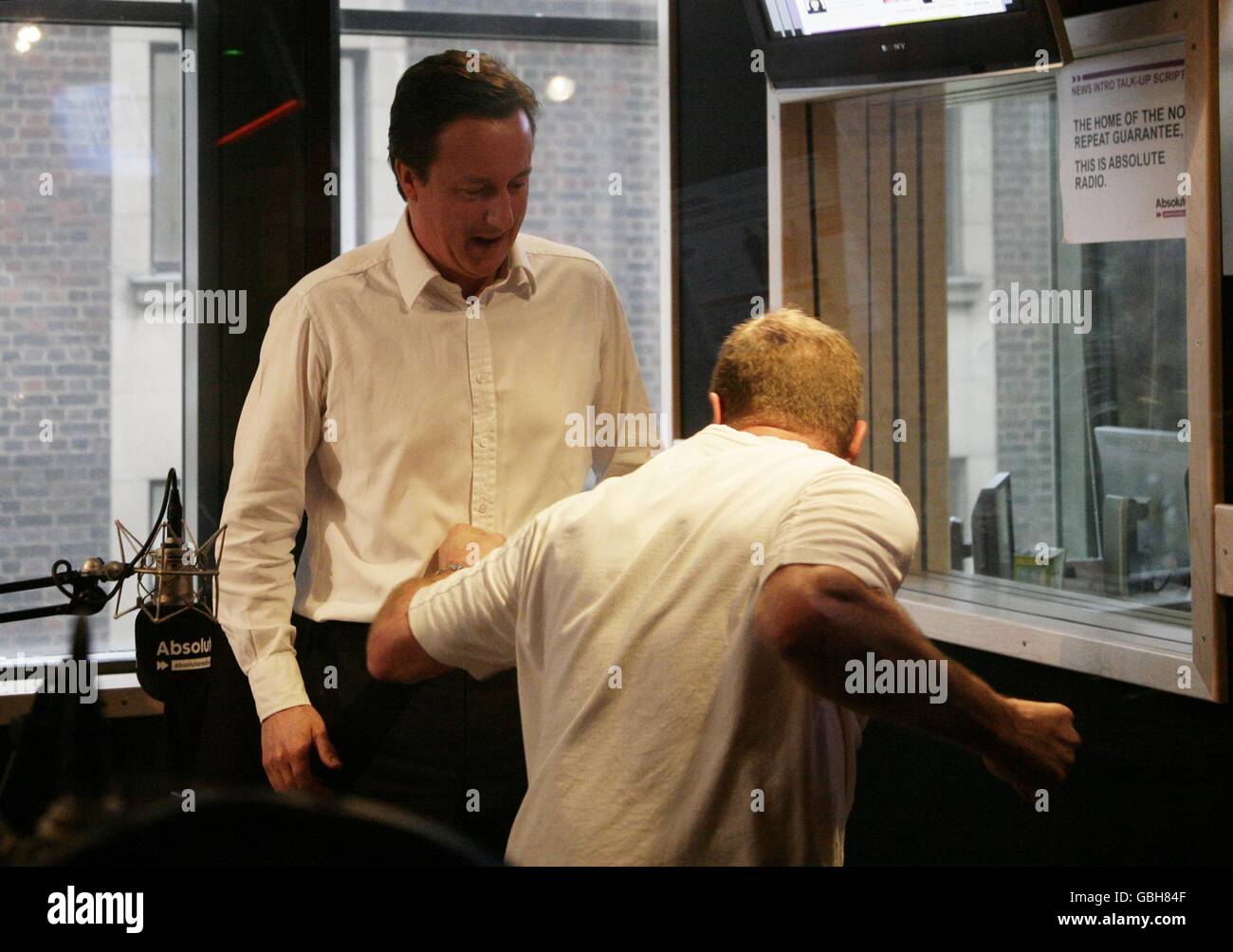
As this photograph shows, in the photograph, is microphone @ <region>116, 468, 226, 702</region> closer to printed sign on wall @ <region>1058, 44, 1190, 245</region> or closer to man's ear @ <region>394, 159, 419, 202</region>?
man's ear @ <region>394, 159, 419, 202</region>

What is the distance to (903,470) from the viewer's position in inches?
109

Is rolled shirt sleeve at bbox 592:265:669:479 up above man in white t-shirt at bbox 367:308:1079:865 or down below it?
above

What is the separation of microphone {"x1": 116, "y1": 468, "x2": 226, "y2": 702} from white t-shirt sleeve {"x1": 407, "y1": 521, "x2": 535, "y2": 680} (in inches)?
19.3

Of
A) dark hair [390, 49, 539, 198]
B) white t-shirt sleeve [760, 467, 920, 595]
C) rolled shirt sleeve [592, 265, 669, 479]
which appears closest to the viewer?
white t-shirt sleeve [760, 467, 920, 595]

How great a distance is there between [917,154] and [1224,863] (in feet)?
4.89

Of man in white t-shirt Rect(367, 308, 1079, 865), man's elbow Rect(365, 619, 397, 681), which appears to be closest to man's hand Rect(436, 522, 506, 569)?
man's elbow Rect(365, 619, 397, 681)

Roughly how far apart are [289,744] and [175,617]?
31 centimetres

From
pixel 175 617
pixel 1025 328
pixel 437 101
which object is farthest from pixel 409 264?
pixel 1025 328

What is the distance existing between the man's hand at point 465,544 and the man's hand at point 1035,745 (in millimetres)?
924

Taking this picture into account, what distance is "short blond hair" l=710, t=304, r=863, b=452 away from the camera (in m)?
1.89

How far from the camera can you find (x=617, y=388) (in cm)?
239
